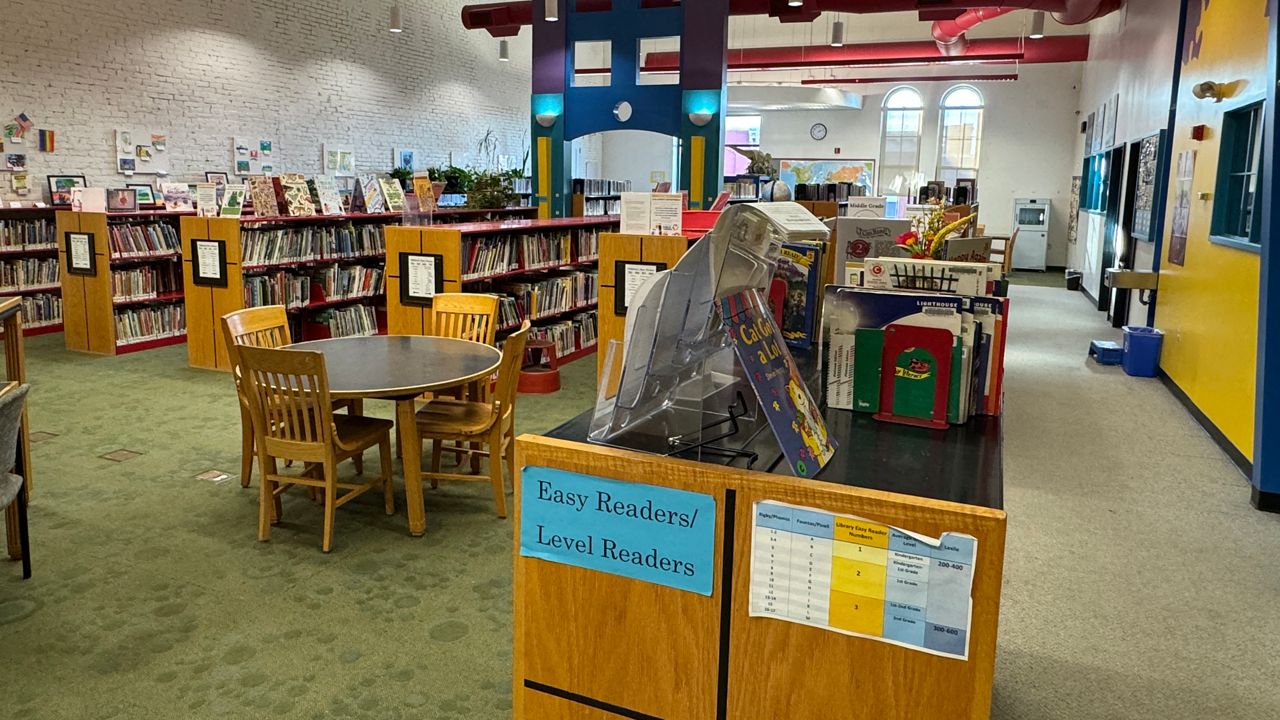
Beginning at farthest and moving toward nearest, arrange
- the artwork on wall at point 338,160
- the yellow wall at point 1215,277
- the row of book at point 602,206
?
the row of book at point 602,206, the artwork on wall at point 338,160, the yellow wall at point 1215,277

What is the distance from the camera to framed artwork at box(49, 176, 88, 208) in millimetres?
9031

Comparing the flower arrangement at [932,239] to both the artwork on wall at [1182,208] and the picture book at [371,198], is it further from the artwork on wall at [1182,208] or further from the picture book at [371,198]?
the picture book at [371,198]

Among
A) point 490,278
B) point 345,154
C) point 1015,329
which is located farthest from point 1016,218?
point 490,278

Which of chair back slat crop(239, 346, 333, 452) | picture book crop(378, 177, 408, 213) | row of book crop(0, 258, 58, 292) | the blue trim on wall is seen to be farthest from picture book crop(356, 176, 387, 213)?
the blue trim on wall

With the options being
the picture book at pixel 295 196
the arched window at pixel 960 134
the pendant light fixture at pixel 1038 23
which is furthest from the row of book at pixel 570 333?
the arched window at pixel 960 134

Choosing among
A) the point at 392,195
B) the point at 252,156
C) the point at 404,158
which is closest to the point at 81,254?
the point at 392,195

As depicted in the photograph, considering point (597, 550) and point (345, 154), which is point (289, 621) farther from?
point (345, 154)

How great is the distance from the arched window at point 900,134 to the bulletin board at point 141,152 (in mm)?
14250

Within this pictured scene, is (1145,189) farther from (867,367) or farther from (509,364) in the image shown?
(867,367)

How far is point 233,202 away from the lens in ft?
24.1

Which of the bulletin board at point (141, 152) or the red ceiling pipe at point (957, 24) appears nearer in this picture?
the bulletin board at point (141, 152)

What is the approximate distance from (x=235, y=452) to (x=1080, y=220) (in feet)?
48.6

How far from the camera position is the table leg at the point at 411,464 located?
391 cm

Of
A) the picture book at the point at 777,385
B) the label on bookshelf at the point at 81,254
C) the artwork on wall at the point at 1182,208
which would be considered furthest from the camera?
the label on bookshelf at the point at 81,254
